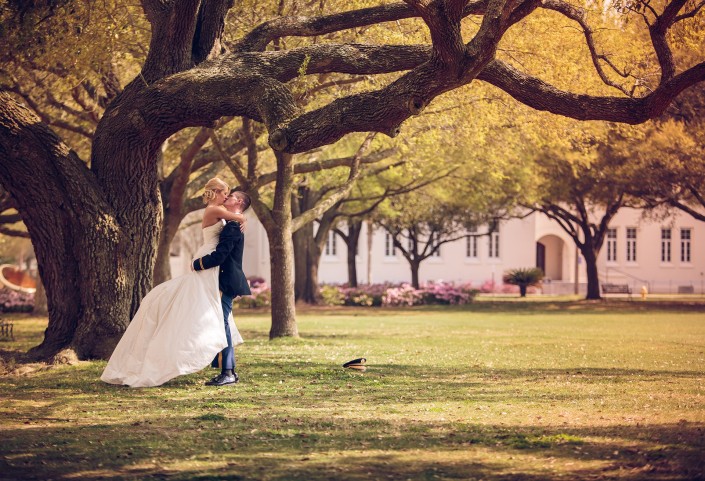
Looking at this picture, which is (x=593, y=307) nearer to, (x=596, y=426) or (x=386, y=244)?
(x=386, y=244)

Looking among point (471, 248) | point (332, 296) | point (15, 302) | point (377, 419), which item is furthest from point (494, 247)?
point (377, 419)

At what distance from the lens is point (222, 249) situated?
11.3 meters

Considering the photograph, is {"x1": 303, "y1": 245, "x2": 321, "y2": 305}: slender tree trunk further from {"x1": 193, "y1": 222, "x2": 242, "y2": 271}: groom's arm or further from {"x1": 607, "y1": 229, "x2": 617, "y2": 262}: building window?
{"x1": 607, "y1": 229, "x2": 617, "y2": 262}: building window

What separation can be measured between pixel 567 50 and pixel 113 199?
950cm

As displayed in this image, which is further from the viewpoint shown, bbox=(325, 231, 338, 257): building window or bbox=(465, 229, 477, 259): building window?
bbox=(325, 231, 338, 257): building window

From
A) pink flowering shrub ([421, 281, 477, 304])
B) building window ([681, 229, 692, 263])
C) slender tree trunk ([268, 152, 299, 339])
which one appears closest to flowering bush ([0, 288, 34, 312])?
pink flowering shrub ([421, 281, 477, 304])

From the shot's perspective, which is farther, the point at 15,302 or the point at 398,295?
the point at 398,295

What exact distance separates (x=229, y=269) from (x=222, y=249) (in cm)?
32

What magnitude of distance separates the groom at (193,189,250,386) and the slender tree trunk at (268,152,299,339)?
26.9 feet

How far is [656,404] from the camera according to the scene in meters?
9.95

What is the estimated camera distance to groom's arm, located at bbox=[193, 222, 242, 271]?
1127 centimetres

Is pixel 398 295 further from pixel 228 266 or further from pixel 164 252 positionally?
pixel 228 266

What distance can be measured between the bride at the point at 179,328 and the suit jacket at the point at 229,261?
12 cm

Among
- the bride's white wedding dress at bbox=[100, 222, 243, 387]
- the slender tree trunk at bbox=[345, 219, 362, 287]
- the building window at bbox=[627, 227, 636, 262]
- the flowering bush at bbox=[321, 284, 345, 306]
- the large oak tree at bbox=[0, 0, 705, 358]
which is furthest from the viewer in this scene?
the building window at bbox=[627, 227, 636, 262]
